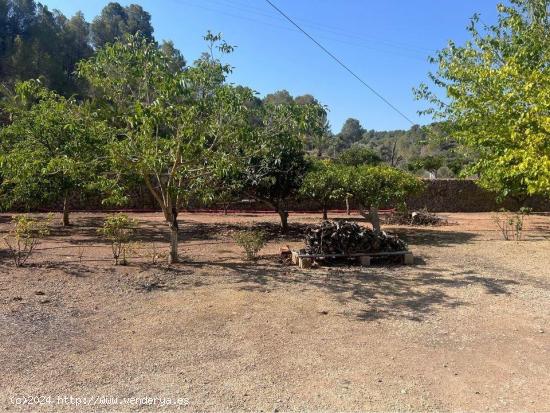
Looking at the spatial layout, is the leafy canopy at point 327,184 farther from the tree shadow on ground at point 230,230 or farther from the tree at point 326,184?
the tree shadow on ground at point 230,230

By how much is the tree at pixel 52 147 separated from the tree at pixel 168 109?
49cm

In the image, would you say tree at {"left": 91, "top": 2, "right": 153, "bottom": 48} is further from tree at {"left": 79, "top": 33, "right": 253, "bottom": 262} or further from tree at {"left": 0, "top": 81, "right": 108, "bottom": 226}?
tree at {"left": 79, "top": 33, "right": 253, "bottom": 262}

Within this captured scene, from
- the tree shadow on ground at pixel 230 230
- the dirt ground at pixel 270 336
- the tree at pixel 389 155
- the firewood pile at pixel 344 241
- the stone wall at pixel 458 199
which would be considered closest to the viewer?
the dirt ground at pixel 270 336

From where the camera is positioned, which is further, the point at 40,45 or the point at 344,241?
the point at 40,45

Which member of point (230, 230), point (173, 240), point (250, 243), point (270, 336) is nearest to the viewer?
point (270, 336)

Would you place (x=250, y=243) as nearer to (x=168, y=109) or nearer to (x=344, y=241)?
(x=344, y=241)

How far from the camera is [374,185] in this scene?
1086 cm

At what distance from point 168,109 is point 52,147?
6391 millimetres

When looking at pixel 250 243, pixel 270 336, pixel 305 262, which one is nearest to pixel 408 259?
pixel 305 262

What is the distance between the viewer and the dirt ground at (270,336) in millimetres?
3635

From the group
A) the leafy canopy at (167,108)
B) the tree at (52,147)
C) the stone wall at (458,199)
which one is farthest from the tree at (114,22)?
the leafy canopy at (167,108)

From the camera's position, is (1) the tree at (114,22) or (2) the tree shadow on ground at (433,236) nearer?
(2) the tree shadow on ground at (433,236)

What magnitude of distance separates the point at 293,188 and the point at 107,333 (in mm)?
8731

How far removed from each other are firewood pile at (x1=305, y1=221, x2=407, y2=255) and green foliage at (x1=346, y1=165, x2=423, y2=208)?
176 cm
